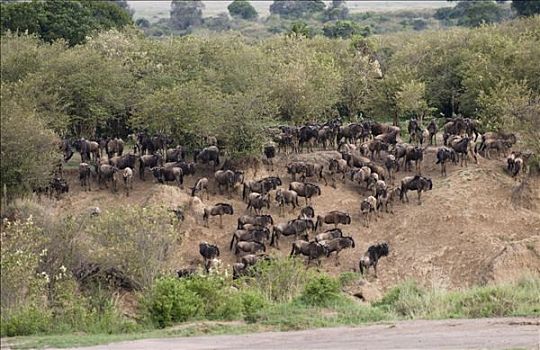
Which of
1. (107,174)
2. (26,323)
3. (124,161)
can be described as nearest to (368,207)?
(124,161)

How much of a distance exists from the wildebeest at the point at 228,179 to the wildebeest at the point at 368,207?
5.52 metres

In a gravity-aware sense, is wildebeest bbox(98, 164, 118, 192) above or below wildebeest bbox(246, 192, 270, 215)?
above

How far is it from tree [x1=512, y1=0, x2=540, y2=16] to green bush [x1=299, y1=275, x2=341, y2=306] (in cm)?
7562

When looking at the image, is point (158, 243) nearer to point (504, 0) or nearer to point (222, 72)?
point (222, 72)

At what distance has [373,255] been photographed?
31.9 metres

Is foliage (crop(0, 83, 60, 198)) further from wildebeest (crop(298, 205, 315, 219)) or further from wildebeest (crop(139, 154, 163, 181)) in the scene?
wildebeest (crop(298, 205, 315, 219))

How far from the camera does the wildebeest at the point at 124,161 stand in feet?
126

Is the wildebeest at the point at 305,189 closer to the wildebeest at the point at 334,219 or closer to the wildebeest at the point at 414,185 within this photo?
the wildebeest at the point at 334,219

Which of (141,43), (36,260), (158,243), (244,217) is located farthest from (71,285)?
(141,43)

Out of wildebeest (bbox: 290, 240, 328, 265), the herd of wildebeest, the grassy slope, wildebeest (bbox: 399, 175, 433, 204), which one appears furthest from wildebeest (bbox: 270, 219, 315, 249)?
the grassy slope

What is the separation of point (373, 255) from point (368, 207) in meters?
4.04

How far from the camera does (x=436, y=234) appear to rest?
34469 mm

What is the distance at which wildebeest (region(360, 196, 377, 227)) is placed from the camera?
35656 mm

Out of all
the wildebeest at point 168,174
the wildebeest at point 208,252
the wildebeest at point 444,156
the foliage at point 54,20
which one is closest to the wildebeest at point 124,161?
the wildebeest at point 168,174
